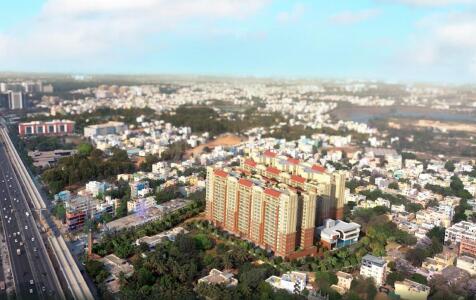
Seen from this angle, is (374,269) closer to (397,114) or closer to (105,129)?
(105,129)

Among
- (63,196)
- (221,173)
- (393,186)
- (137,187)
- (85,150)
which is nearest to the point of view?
(221,173)

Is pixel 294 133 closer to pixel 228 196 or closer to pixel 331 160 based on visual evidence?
pixel 331 160

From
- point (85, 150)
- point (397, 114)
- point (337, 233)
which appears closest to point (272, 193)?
point (337, 233)

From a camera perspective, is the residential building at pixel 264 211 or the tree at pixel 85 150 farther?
the tree at pixel 85 150

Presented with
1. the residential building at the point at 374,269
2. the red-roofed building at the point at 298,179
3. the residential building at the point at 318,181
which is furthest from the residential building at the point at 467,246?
the red-roofed building at the point at 298,179

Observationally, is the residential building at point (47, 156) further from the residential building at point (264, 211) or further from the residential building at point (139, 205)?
the residential building at point (264, 211)

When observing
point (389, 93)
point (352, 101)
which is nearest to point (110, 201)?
point (352, 101)
